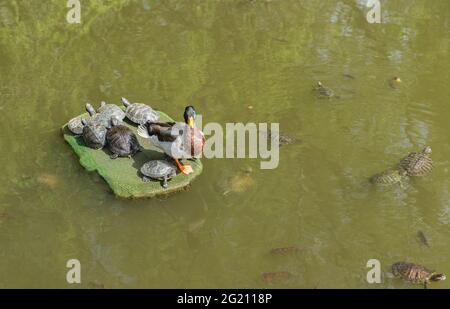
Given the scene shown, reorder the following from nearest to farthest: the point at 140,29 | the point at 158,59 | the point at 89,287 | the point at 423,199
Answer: the point at 89,287
the point at 423,199
the point at 158,59
the point at 140,29

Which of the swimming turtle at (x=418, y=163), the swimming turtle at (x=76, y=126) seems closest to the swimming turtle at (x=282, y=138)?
the swimming turtle at (x=418, y=163)

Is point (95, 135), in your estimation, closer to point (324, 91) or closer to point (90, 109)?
point (90, 109)

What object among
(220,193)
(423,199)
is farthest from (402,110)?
(220,193)

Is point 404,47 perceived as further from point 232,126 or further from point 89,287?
point 89,287

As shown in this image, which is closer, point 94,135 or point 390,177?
point 390,177

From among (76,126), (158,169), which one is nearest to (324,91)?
(158,169)

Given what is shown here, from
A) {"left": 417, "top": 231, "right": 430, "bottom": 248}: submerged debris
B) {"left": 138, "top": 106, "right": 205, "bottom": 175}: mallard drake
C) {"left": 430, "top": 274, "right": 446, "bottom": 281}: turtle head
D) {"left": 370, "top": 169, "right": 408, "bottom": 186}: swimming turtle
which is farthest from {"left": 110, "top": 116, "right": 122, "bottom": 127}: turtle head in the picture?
{"left": 430, "top": 274, "right": 446, "bottom": 281}: turtle head
